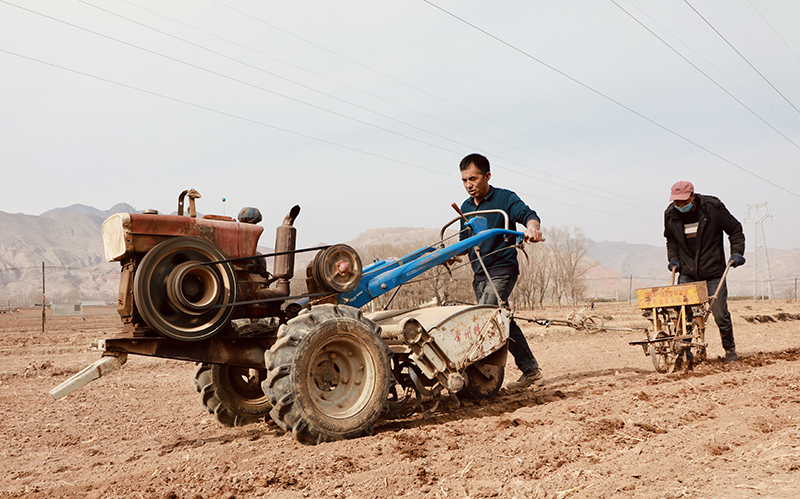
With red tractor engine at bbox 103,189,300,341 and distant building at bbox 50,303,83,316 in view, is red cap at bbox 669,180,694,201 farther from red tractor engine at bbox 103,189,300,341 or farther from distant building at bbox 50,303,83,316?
distant building at bbox 50,303,83,316

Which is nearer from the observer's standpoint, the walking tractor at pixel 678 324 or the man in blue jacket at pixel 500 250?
the man in blue jacket at pixel 500 250

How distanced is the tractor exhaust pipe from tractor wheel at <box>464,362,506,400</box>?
214cm

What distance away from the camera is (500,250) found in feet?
20.2

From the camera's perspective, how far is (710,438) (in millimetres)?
3738

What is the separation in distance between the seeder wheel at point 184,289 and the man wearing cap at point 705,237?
5.32m

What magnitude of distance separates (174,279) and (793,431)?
171 inches

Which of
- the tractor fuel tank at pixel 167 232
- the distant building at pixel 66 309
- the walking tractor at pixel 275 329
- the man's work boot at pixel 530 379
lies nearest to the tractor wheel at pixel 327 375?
the walking tractor at pixel 275 329

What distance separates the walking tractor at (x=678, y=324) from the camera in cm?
663

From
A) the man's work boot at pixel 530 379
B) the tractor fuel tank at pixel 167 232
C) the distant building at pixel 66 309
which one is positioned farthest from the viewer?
the distant building at pixel 66 309

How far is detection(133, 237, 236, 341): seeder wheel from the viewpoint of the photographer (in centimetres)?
430

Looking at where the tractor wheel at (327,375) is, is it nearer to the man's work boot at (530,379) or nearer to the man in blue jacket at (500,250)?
the man in blue jacket at (500,250)

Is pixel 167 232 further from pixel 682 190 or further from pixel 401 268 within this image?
pixel 682 190

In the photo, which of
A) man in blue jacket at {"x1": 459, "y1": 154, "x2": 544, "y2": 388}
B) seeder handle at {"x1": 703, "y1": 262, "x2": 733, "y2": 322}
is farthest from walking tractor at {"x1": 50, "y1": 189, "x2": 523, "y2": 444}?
seeder handle at {"x1": 703, "y1": 262, "x2": 733, "y2": 322}

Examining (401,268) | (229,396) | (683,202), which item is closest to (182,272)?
(229,396)
